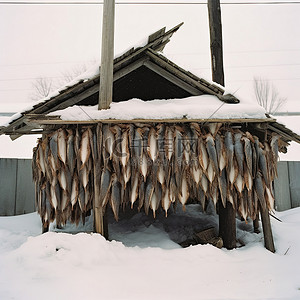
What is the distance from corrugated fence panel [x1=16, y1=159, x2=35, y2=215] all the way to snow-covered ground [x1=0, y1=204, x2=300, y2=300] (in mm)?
2583

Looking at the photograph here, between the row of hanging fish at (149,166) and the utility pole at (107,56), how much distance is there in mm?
478

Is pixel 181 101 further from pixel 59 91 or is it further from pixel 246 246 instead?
pixel 246 246

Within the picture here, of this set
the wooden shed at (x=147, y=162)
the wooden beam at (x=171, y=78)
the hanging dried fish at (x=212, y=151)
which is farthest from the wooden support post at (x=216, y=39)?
the hanging dried fish at (x=212, y=151)

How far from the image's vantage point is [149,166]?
394 centimetres

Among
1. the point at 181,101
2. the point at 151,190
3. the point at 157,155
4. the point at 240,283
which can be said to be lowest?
the point at 240,283

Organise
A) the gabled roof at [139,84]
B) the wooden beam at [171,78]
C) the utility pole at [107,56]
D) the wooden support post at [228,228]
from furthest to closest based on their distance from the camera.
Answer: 1. the wooden beam at [171,78]
2. the wooden support post at [228,228]
3. the gabled roof at [139,84]
4. the utility pole at [107,56]

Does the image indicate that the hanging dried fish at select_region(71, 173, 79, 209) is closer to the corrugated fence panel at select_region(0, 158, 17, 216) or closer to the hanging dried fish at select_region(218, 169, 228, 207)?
the hanging dried fish at select_region(218, 169, 228, 207)

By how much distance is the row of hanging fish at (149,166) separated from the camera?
3.90 meters

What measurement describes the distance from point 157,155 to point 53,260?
1904 mm

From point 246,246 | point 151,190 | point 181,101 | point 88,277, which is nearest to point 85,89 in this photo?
point 181,101

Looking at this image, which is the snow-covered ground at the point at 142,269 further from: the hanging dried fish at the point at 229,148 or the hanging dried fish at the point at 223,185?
the hanging dried fish at the point at 229,148

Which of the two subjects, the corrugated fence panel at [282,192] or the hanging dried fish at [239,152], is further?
the corrugated fence panel at [282,192]

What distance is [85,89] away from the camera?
452 cm

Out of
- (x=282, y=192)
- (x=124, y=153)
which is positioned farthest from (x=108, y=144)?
(x=282, y=192)
